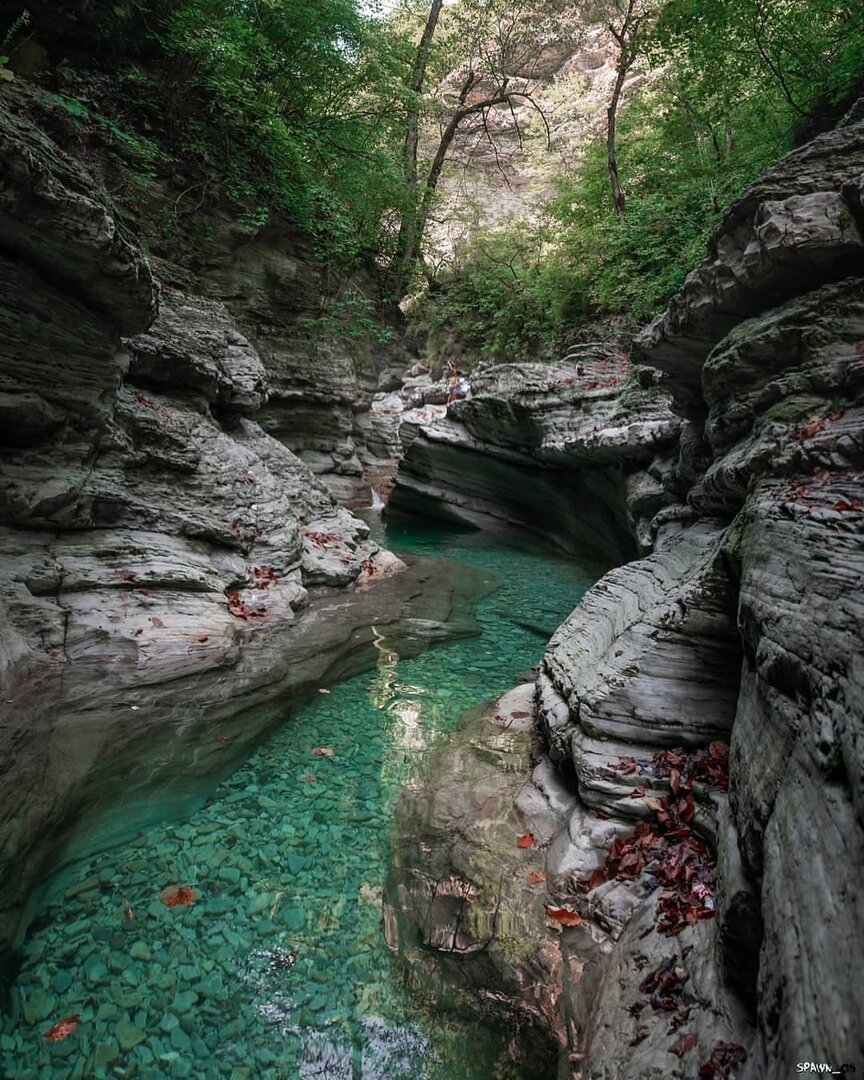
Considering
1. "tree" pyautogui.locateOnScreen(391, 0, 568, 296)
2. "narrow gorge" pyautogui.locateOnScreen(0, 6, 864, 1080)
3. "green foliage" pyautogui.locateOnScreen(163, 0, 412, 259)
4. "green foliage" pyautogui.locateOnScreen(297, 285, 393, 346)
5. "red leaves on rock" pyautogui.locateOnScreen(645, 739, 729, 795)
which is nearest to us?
"narrow gorge" pyautogui.locateOnScreen(0, 6, 864, 1080)

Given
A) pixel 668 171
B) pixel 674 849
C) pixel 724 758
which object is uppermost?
pixel 668 171

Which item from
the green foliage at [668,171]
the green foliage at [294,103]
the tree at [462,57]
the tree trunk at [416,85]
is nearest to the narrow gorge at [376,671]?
the green foliage at [294,103]

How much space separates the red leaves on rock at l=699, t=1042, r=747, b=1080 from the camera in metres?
2.04

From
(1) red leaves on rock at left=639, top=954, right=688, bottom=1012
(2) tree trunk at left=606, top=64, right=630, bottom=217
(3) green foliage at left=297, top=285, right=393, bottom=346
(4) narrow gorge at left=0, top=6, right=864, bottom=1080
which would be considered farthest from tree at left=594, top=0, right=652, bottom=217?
(1) red leaves on rock at left=639, top=954, right=688, bottom=1012

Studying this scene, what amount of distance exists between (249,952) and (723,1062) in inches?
100

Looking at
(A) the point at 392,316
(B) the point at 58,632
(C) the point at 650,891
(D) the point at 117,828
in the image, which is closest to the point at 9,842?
(D) the point at 117,828

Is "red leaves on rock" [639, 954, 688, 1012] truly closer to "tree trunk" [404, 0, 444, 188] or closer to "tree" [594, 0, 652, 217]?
"tree" [594, 0, 652, 217]

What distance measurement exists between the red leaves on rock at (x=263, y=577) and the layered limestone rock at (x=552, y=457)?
593 centimetres

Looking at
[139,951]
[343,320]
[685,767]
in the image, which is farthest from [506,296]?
[139,951]

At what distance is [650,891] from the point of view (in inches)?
128

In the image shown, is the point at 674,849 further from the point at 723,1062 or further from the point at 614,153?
the point at 614,153

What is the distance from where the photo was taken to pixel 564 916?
3.32 meters

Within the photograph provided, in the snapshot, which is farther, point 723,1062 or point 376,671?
point 376,671

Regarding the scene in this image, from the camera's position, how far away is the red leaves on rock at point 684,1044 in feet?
7.32
